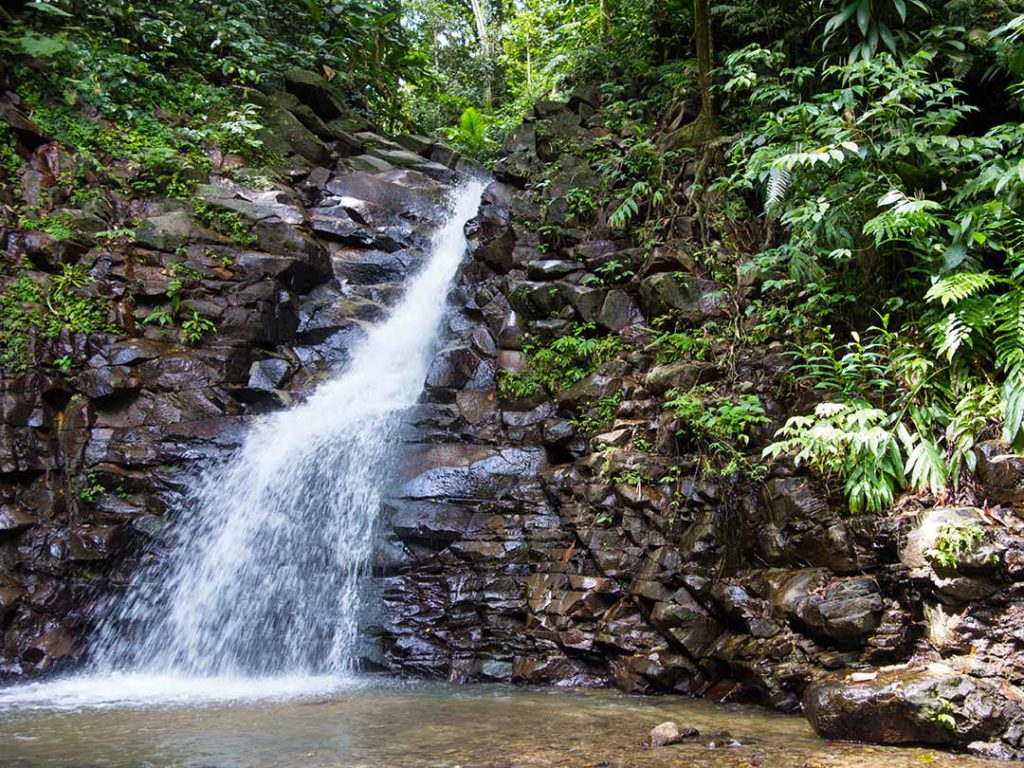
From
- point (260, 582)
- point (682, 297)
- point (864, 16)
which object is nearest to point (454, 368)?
point (682, 297)

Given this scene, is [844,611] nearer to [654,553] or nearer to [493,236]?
[654,553]

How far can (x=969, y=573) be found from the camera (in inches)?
182

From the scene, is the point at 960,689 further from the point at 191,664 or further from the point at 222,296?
the point at 222,296

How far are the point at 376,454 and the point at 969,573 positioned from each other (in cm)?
622

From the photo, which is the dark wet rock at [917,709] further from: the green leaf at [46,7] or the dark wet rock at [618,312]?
the green leaf at [46,7]

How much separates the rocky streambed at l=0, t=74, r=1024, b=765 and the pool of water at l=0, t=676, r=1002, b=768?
44cm

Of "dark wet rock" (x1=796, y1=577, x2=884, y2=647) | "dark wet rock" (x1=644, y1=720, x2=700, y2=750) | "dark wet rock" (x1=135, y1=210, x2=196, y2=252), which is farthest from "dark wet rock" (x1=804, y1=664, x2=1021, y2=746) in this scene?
"dark wet rock" (x1=135, y1=210, x2=196, y2=252)

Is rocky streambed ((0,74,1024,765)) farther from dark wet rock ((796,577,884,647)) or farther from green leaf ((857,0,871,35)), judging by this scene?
green leaf ((857,0,871,35))

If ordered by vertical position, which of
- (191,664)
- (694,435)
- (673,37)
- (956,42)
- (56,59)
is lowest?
(191,664)

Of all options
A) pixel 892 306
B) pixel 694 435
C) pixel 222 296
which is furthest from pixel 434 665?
pixel 222 296

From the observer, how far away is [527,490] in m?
7.70

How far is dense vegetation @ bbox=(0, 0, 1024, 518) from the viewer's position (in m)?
5.45

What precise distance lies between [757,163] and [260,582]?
22.4 ft

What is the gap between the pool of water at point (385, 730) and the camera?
3.89m
